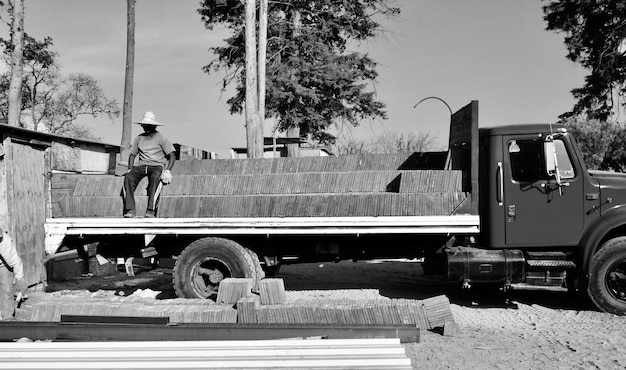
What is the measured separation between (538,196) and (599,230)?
2.59 feet

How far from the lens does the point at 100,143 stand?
9562mm

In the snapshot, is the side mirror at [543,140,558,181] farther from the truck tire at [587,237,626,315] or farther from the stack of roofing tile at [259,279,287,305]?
the stack of roofing tile at [259,279,287,305]

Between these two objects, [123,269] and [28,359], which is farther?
[123,269]

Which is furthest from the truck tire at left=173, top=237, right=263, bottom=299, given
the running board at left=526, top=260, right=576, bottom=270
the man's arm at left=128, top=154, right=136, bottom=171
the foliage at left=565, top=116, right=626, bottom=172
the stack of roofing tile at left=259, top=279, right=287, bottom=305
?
the foliage at left=565, top=116, right=626, bottom=172

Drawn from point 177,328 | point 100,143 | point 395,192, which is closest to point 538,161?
point 395,192

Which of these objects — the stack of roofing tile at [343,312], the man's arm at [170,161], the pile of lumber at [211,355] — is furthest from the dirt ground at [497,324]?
the man's arm at [170,161]

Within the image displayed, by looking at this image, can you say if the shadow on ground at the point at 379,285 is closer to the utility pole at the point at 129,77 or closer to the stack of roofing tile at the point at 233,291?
the stack of roofing tile at the point at 233,291

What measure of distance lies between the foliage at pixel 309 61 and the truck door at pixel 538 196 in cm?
1464

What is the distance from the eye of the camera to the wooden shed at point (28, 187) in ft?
23.8

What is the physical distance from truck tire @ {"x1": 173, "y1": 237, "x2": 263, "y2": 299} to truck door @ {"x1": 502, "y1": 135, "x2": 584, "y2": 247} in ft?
10.9

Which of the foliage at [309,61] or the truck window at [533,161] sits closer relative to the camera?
the truck window at [533,161]

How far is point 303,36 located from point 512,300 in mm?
16385

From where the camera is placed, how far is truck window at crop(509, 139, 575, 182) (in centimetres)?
673

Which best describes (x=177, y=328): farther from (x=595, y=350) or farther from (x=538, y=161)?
(x=538, y=161)
